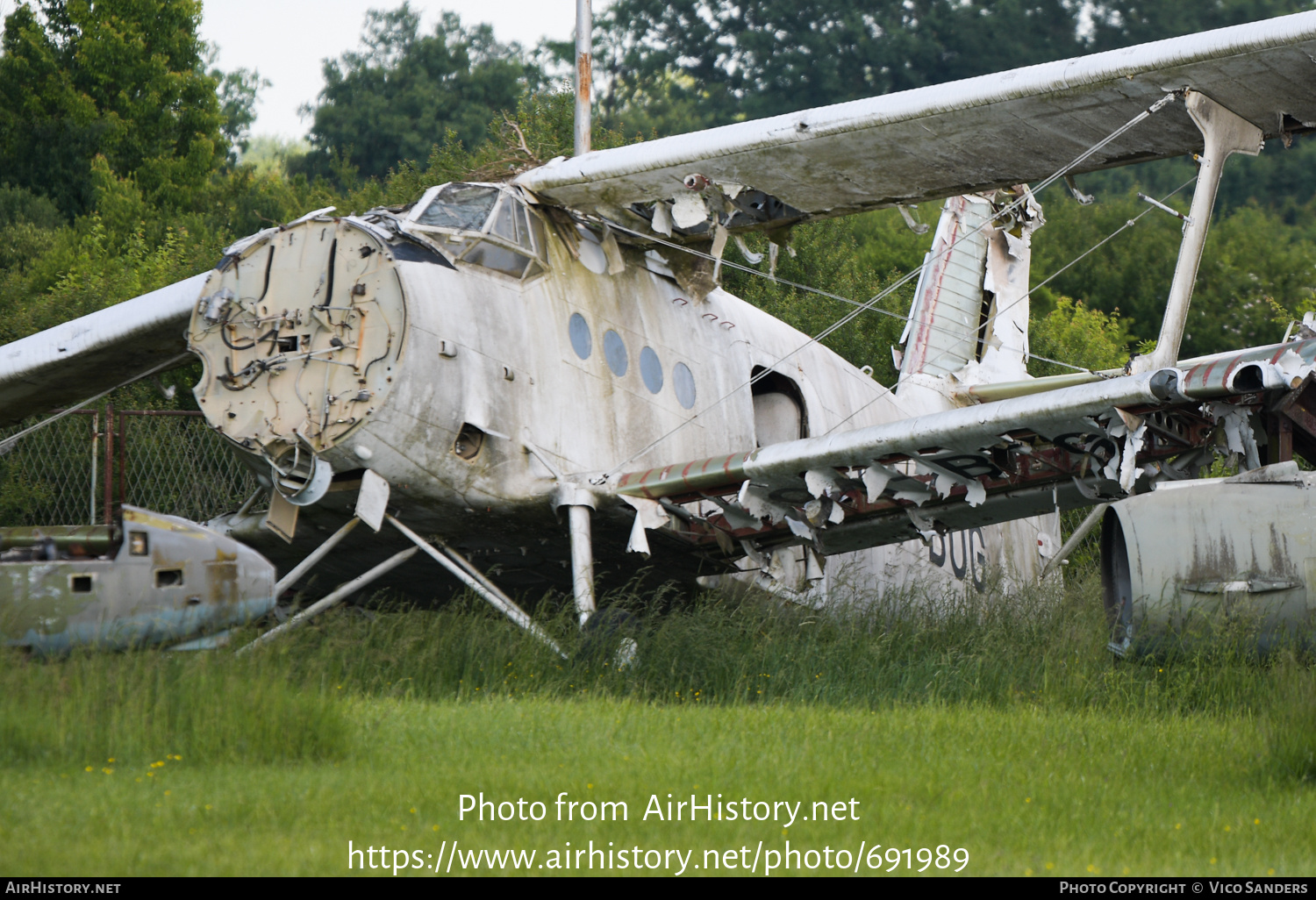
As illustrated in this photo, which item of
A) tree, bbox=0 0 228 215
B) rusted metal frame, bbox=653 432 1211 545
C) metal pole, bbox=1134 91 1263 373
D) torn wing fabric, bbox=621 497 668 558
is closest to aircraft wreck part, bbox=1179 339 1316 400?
metal pole, bbox=1134 91 1263 373

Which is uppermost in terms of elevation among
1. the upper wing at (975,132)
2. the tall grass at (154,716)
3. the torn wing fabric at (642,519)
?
the upper wing at (975,132)

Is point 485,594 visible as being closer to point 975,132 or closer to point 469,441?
point 469,441

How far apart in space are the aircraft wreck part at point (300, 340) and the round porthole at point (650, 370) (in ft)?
8.07

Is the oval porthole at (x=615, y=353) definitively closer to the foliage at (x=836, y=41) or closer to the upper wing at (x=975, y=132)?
the upper wing at (x=975, y=132)

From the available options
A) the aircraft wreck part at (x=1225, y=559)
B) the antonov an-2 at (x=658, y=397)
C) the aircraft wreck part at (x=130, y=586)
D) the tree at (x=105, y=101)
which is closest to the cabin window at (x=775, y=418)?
the antonov an-2 at (x=658, y=397)

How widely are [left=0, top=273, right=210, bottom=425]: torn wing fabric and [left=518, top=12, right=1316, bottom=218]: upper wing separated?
2929 millimetres

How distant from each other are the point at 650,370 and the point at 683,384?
1.38ft

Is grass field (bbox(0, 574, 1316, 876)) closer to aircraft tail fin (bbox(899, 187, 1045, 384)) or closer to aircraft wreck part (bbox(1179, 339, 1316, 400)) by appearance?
aircraft wreck part (bbox(1179, 339, 1316, 400))

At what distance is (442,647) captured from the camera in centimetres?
1070

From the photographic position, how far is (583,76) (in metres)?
13.5

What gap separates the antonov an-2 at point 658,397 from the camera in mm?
9633

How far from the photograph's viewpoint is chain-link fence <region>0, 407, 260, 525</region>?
1747 cm

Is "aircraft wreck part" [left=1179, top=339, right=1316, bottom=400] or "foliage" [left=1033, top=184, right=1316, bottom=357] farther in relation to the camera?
"foliage" [left=1033, top=184, right=1316, bottom=357]

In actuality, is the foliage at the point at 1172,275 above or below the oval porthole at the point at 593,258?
above
